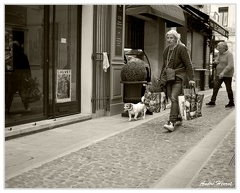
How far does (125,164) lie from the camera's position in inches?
169

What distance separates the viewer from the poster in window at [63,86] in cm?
711

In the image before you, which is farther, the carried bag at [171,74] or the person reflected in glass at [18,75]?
the carried bag at [171,74]

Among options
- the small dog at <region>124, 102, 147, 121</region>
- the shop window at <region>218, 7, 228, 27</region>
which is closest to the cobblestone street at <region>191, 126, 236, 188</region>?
the small dog at <region>124, 102, 147, 121</region>

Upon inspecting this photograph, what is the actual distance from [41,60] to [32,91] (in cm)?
61

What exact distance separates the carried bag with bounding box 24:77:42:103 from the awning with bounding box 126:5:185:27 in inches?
144

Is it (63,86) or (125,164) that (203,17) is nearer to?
(63,86)

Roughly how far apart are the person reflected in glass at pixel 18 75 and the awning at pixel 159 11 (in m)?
3.73

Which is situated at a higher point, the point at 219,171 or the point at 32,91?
the point at 32,91

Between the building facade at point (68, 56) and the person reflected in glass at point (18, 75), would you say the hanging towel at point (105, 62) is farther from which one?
the person reflected in glass at point (18, 75)

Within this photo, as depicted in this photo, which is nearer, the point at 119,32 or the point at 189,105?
the point at 189,105

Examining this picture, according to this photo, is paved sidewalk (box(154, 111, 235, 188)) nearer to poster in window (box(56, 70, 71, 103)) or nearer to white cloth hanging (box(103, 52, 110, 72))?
white cloth hanging (box(103, 52, 110, 72))

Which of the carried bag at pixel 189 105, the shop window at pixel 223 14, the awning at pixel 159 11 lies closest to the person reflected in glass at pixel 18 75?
the carried bag at pixel 189 105

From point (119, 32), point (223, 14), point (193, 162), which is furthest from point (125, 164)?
point (223, 14)

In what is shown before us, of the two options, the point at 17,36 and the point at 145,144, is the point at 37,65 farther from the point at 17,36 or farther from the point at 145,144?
the point at 145,144
